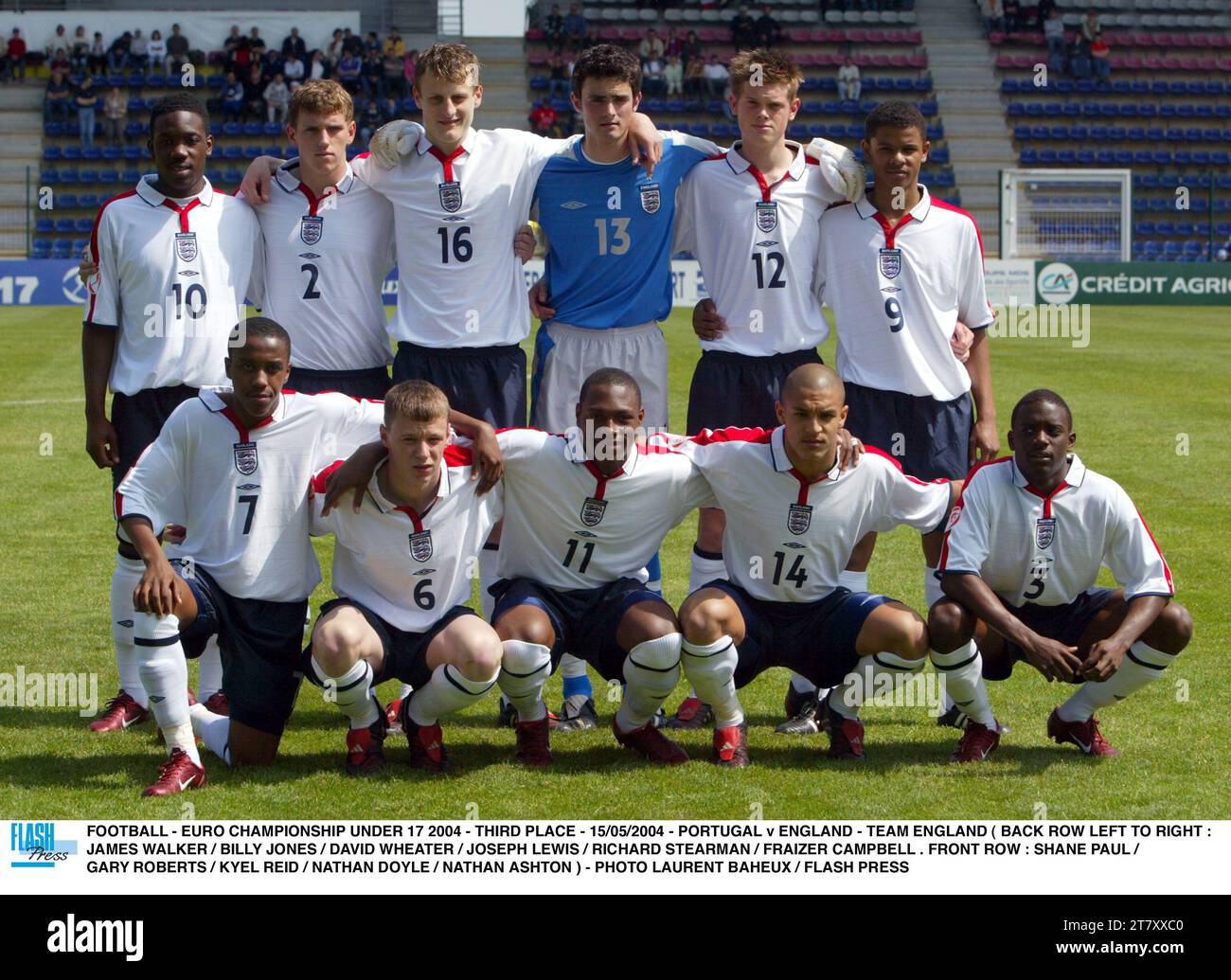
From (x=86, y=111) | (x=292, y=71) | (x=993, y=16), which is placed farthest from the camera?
(x=993, y=16)

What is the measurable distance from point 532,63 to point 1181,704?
30.8 metres

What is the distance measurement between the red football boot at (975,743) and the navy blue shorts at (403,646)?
1.61 meters

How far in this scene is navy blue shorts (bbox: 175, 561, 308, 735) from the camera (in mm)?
4691

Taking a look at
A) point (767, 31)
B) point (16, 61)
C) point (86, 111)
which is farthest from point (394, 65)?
point (16, 61)

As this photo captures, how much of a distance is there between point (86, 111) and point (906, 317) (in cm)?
2851

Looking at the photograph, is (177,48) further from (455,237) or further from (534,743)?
(534,743)

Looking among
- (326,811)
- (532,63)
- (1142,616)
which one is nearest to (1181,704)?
(1142,616)

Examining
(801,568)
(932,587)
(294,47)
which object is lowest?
(932,587)

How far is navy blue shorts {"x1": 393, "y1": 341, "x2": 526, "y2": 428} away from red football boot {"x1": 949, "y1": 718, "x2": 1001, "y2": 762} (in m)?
1.96

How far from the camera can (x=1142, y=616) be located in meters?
4.57

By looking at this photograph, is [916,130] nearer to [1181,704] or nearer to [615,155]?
[615,155]

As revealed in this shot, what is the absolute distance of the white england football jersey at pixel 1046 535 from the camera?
469 cm

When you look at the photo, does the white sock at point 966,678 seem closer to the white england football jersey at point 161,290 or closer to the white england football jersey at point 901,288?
the white england football jersey at point 901,288

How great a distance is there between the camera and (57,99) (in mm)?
30891
